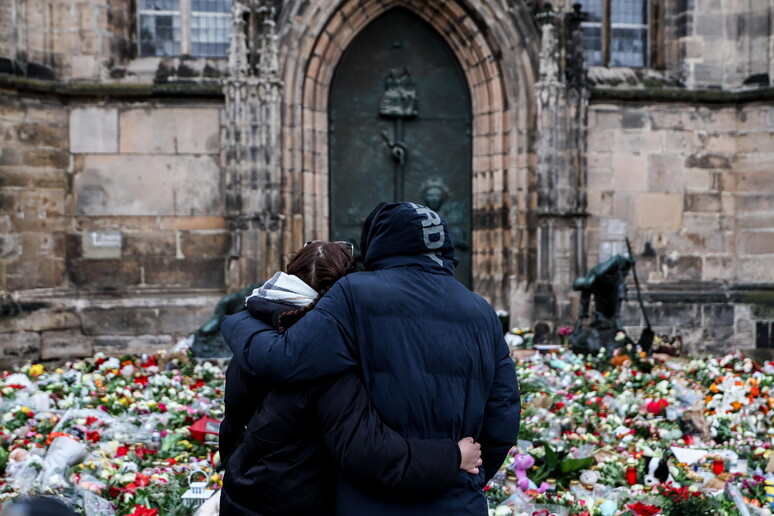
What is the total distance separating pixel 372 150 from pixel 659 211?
364cm

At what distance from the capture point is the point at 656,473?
5051 mm

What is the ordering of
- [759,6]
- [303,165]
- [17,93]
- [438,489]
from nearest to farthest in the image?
1. [438,489]
2. [17,93]
3. [303,165]
4. [759,6]

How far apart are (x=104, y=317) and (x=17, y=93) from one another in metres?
2.60

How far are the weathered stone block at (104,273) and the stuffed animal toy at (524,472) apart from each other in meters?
6.06

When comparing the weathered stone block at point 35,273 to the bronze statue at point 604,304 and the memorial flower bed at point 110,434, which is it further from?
the bronze statue at point 604,304

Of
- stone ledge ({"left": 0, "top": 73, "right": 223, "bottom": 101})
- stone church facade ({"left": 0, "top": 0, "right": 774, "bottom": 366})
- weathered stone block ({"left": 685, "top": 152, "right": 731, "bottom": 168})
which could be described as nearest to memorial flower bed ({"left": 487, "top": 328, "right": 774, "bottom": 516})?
stone church facade ({"left": 0, "top": 0, "right": 774, "bottom": 366})

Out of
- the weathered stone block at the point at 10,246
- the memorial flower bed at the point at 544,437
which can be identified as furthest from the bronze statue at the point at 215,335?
the weathered stone block at the point at 10,246

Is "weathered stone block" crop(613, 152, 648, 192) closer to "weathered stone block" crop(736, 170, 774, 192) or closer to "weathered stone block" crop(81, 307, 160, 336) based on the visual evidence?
"weathered stone block" crop(736, 170, 774, 192)

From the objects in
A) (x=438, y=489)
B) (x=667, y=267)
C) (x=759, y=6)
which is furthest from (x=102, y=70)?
(x=438, y=489)

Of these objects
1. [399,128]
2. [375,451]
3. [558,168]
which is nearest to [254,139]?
[399,128]

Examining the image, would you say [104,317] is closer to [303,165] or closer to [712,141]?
[303,165]

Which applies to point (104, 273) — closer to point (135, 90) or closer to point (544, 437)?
point (135, 90)

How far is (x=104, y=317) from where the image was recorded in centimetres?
974

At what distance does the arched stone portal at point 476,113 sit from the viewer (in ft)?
32.6
